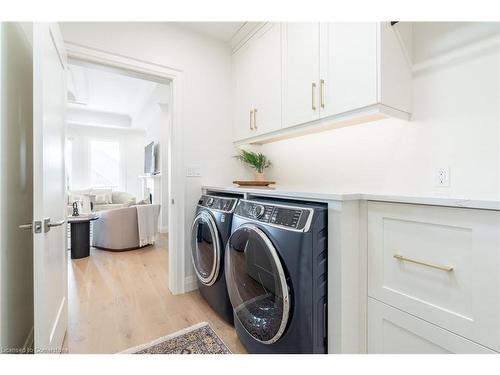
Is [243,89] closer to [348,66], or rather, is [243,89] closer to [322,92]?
[322,92]

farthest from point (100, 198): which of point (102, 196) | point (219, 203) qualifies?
point (219, 203)

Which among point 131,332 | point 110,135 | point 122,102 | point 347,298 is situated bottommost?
point 131,332

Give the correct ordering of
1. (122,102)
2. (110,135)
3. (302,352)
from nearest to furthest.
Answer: (302,352)
(122,102)
(110,135)

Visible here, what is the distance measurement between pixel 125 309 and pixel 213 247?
3.04 ft

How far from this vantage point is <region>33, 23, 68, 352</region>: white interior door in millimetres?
1017

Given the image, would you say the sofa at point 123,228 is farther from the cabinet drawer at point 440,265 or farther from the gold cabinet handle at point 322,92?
the cabinet drawer at point 440,265

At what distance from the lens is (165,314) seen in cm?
181

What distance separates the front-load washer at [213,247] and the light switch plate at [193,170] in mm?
325

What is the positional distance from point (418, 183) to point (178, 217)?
1.83m

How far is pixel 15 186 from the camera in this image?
1237 millimetres

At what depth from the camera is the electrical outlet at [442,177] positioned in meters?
1.26

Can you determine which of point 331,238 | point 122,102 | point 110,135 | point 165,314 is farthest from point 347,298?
point 110,135

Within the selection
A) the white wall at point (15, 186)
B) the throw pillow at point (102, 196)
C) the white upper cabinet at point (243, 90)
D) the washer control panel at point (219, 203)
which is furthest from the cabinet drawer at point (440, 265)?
the throw pillow at point (102, 196)
